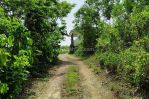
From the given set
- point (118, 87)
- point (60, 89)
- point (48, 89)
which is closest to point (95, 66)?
point (48, 89)

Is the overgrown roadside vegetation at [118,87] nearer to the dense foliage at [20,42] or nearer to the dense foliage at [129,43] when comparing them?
the dense foliage at [129,43]

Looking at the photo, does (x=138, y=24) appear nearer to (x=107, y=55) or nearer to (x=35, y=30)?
(x=107, y=55)

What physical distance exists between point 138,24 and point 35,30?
32.3ft

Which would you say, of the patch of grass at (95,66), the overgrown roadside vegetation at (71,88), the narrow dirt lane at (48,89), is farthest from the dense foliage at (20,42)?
the patch of grass at (95,66)

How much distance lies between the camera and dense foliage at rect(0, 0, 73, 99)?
1410 cm

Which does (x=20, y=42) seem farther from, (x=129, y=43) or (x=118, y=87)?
(x=129, y=43)

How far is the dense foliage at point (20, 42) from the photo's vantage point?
14.1 metres

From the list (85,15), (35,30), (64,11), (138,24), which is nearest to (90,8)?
(85,15)

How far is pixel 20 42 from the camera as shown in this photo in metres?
16.0

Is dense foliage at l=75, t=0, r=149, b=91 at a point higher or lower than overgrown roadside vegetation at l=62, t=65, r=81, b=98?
higher

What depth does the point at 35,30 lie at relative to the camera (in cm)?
2870

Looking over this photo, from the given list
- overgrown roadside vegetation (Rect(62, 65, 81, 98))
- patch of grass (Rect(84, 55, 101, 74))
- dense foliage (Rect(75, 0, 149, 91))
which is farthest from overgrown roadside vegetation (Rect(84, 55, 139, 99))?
patch of grass (Rect(84, 55, 101, 74))


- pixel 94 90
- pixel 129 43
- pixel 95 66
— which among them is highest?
pixel 129 43

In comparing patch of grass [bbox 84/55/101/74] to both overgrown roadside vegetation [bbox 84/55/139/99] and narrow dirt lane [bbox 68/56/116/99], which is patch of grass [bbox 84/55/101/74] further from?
overgrown roadside vegetation [bbox 84/55/139/99]
